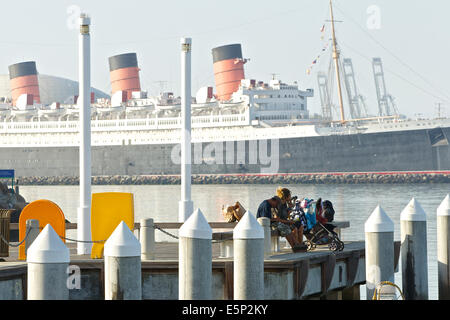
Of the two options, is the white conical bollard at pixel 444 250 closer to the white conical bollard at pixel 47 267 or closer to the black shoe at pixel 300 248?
Result: the black shoe at pixel 300 248

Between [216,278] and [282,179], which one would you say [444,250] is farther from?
[282,179]

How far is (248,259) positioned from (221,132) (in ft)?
239

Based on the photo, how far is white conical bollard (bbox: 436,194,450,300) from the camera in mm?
11008

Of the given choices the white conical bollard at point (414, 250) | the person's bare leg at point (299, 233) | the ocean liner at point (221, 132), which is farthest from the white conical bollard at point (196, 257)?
the ocean liner at point (221, 132)

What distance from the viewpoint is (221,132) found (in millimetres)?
81375

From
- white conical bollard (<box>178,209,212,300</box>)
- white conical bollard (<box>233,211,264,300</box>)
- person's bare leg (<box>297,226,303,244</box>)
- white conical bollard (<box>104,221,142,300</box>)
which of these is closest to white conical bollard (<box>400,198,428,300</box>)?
person's bare leg (<box>297,226,303,244</box>)

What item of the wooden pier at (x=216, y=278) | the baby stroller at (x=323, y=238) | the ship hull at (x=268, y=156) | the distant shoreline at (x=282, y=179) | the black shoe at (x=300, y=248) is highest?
the ship hull at (x=268, y=156)

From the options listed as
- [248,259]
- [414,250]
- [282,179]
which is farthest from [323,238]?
[282,179]

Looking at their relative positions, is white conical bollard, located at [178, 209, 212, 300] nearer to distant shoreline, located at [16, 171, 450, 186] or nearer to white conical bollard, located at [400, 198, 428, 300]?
white conical bollard, located at [400, 198, 428, 300]

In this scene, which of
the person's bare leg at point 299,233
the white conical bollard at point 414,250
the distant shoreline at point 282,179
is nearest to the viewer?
the white conical bollard at point 414,250

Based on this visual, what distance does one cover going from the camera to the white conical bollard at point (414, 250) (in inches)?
431

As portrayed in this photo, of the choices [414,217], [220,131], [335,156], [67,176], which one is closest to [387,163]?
[335,156]

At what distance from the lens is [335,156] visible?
7538 cm

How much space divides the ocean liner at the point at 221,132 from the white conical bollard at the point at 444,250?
60.1 m
